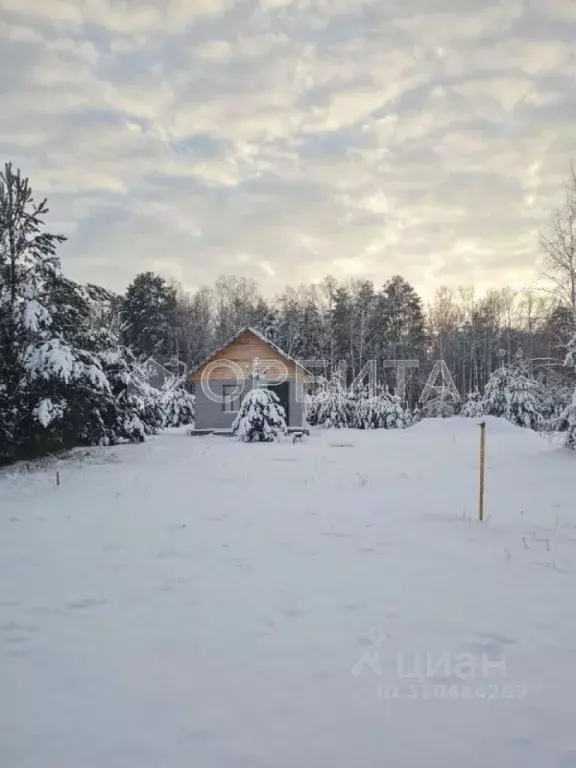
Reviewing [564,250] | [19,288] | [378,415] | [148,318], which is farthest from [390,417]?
[148,318]

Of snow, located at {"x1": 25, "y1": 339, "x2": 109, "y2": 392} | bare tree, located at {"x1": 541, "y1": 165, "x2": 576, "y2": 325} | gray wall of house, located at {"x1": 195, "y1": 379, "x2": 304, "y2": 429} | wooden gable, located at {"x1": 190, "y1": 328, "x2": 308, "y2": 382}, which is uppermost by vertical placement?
bare tree, located at {"x1": 541, "y1": 165, "x2": 576, "y2": 325}

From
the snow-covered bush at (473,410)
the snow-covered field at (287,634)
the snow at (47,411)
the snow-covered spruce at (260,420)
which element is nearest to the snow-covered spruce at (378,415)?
the snow-covered bush at (473,410)

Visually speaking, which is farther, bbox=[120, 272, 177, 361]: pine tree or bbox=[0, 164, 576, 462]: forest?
bbox=[120, 272, 177, 361]: pine tree

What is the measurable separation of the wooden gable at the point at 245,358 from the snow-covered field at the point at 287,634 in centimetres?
1527

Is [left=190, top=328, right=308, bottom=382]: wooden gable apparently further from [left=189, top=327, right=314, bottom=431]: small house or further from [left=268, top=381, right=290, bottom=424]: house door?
[left=268, top=381, right=290, bottom=424]: house door

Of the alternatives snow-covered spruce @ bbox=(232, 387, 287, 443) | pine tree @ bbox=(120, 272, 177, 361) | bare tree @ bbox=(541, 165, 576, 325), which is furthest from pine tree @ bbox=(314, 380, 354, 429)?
pine tree @ bbox=(120, 272, 177, 361)

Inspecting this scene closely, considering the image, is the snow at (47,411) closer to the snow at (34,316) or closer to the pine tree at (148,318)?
the snow at (34,316)

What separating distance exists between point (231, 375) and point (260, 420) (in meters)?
4.56

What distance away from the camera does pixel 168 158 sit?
12617 mm

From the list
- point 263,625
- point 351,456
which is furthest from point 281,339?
point 263,625

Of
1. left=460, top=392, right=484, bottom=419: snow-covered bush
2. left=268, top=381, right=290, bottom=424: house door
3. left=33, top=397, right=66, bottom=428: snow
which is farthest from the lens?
left=460, top=392, right=484, bottom=419: snow-covered bush

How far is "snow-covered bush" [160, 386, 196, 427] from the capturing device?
97.6ft

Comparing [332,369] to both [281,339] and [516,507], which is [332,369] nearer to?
[281,339]

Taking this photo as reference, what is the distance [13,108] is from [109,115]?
6.28ft
